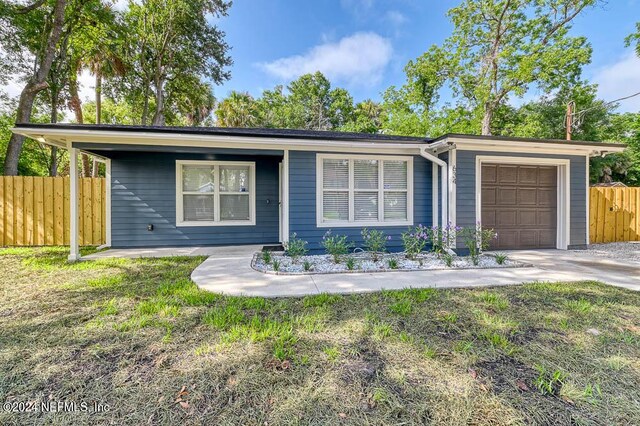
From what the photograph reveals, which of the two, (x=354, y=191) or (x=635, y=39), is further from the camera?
(x=635, y=39)

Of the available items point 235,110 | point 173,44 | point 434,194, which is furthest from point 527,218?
point 235,110

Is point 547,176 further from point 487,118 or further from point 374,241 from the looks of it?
point 487,118

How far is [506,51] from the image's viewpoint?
14.4 meters

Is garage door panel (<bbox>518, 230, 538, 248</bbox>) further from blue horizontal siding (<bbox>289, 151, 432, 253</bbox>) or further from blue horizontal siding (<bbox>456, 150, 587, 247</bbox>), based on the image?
blue horizontal siding (<bbox>289, 151, 432, 253</bbox>)

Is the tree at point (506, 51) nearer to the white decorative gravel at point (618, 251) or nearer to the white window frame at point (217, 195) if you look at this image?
the white decorative gravel at point (618, 251)

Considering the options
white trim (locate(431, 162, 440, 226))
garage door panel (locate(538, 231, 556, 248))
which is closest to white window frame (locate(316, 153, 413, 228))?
white trim (locate(431, 162, 440, 226))

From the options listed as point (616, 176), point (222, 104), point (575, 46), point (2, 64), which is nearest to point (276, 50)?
point (222, 104)

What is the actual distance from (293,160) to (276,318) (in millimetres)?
3623

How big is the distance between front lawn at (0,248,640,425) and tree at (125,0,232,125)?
13219mm

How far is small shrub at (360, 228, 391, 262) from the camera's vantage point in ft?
16.7

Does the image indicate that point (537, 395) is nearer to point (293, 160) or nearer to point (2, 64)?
point (293, 160)

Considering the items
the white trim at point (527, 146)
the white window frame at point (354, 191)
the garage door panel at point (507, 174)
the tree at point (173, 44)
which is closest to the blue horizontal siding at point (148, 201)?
the white window frame at point (354, 191)

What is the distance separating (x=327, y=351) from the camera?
2.08 meters

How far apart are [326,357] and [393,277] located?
7.58 ft
